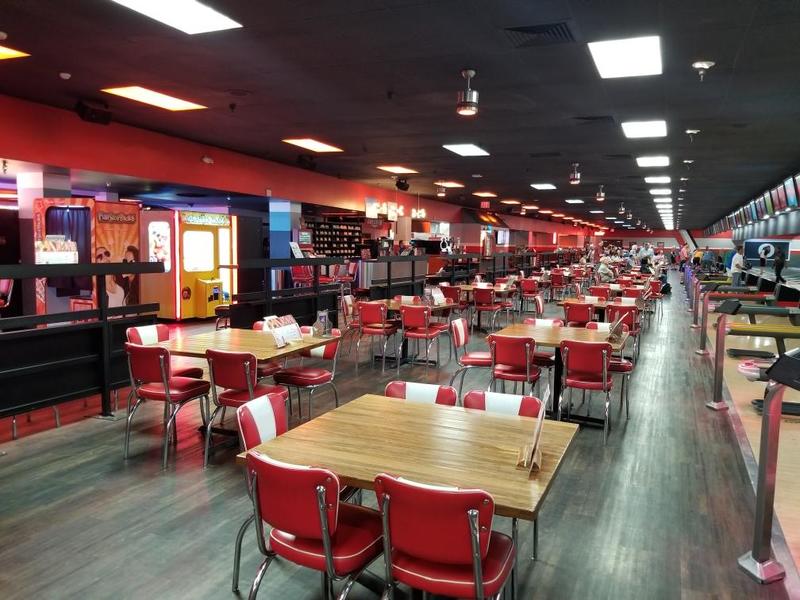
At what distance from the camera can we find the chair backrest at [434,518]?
5.43 ft

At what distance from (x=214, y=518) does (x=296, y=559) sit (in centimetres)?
139

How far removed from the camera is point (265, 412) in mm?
2619

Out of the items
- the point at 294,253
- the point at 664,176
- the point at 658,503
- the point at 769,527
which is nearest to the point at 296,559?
the point at 769,527

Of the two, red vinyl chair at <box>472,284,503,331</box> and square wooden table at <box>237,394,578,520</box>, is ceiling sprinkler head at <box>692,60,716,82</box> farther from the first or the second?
red vinyl chair at <box>472,284,503,331</box>

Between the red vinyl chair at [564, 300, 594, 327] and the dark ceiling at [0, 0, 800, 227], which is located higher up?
the dark ceiling at [0, 0, 800, 227]

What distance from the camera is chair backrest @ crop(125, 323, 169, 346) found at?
4.63 metres

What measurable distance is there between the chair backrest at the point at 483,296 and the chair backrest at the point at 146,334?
18.0 ft

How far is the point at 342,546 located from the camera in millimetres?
2002

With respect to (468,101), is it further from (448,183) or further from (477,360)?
(448,183)

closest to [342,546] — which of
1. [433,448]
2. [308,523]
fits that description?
[308,523]

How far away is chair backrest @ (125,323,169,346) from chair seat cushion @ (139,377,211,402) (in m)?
0.45

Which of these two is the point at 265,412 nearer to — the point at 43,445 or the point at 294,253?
the point at 43,445

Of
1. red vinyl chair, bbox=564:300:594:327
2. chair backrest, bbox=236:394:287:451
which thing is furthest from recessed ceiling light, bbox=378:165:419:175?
chair backrest, bbox=236:394:287:451

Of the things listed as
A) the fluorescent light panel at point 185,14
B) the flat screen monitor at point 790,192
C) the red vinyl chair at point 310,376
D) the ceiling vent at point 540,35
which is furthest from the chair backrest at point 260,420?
the flat screen monitor at point 790,192
